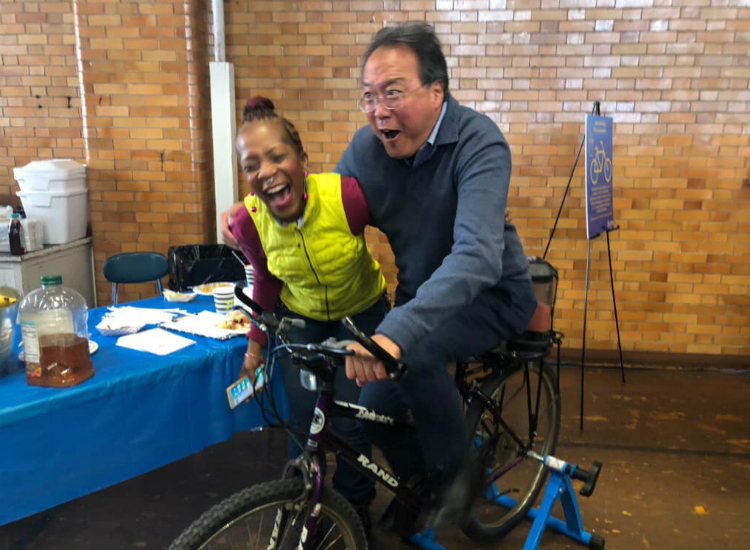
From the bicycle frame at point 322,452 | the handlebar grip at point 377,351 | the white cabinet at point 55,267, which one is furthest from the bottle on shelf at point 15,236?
the handlebar grip at point 377,351

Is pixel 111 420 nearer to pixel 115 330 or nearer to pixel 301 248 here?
pixel 115 330

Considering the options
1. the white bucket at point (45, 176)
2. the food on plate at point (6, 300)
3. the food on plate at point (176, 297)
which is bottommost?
the food on plate at point (176, 297)

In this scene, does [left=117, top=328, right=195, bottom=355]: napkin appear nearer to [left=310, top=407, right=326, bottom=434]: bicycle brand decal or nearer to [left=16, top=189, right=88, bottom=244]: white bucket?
[left=310, top=407, right=326, bottom=434]: bicycle brand decal

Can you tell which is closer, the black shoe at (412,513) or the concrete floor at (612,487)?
the black shoe at (412,513)

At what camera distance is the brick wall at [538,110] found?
3762 mm

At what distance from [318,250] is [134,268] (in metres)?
2.05

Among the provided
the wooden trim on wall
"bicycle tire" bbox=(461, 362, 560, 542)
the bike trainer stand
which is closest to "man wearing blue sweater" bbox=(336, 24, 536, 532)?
"bicycle tire" bbox=(461, 362, 560, 542)

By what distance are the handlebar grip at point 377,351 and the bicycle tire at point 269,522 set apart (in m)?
0.45

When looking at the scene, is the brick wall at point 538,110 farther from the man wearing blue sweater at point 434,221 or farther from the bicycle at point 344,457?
the man wearing blue sweater at point 434,221

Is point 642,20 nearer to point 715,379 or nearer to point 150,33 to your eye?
point 715,379

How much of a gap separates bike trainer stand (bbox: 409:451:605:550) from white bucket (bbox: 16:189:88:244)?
3.07m

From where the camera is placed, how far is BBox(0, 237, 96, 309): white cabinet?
3320 millimetres

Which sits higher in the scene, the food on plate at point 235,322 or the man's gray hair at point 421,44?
the man's gray hair at point 421,44

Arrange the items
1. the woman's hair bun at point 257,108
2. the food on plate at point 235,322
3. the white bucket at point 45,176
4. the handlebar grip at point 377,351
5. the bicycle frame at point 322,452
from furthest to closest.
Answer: the white bucket at point 45,176
the food on plate at point 235,322
the woman's hair bun at point 257,108
the bicycle frame at point 322,452
the handlebar grip at point 377,351
